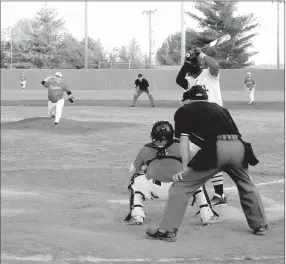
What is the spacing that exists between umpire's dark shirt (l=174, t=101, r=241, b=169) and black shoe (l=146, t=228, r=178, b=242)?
2.47 ft

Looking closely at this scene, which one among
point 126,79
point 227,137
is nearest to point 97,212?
point 227,137

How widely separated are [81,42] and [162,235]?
275 feet

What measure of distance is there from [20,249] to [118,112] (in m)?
21.9

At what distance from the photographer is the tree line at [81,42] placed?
7294 cm

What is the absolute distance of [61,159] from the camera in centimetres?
1308

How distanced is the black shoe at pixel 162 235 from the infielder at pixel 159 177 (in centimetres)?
61

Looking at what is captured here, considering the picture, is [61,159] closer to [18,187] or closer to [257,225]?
[18,187]

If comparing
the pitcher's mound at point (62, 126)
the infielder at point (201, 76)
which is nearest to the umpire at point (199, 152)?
the infielder at point (201, 76)

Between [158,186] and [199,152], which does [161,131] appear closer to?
[158,186]

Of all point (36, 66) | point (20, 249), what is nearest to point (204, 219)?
point (20, 249)

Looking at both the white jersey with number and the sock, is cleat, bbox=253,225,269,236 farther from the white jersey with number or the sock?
the white jersey with number

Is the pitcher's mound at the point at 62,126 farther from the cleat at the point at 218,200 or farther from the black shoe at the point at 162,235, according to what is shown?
the black shoe at the point at 162,235

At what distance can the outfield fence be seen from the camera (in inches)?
2352

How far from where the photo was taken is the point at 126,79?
60781mm
